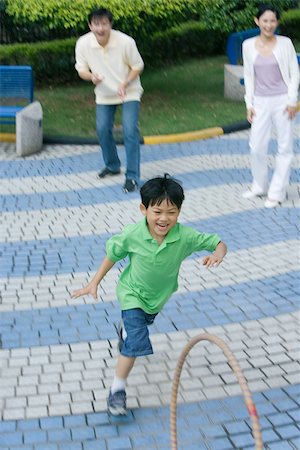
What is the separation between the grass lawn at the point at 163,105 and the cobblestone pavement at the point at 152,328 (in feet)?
9.38

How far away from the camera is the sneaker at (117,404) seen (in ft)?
15.4

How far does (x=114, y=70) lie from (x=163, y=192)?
16.9 feet

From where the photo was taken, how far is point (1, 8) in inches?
664

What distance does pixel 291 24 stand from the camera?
72.4ft

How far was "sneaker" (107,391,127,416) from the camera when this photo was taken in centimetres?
470

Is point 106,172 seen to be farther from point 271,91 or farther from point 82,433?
point 82,433

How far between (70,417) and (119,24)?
973 cm

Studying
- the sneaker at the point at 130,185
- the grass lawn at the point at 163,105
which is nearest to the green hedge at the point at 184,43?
the grass lawn at the point at 163,105

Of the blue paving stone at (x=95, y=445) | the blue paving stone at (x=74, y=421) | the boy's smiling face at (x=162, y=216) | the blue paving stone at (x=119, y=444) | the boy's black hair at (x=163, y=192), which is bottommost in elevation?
the blue paving stone at (x=74, y=421)

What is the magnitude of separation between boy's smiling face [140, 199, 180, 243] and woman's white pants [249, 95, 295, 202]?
4.48 m

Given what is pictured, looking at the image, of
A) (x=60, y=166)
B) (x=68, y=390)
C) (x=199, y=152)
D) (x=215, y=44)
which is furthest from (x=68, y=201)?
(x=215, y=44)

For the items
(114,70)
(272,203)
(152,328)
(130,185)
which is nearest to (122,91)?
(114,70)

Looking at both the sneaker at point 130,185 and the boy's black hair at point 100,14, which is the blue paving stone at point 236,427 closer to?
the sneaker at point 130,185

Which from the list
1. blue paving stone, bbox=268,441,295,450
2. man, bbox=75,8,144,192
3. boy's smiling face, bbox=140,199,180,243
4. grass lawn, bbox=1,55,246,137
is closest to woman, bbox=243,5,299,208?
man, bbox=75,8,144,192
